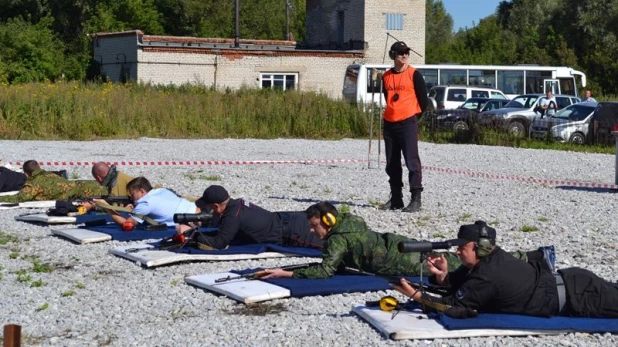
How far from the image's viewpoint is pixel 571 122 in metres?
33.6

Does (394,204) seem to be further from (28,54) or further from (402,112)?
(28,54)

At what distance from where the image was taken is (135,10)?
224 ft

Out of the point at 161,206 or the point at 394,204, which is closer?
the point at 161,206

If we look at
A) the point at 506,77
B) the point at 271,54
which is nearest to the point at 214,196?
the point at 506,77

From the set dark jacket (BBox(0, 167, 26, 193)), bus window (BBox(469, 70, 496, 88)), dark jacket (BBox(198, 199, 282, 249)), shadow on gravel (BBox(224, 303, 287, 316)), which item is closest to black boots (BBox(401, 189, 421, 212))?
dark jacket (BBox(198, 199, 282, 249))

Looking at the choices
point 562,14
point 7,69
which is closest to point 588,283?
point 7,69

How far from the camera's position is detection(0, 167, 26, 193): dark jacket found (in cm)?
1678

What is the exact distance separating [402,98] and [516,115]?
2310cm

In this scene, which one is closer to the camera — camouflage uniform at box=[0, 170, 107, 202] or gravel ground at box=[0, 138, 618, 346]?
gravel ground at box=[0, 138, 618, 346]

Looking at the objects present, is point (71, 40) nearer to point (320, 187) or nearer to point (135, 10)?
point (135, 10)

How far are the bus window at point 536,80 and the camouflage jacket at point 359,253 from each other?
4179 centimetres

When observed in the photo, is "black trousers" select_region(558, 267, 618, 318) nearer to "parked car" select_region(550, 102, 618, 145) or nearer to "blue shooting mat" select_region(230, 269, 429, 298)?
"blue shooting mat" select_region(230, 269, 429, 298)

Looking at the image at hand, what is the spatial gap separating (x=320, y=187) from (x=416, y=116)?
14.9 feet

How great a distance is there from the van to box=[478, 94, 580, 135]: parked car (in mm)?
4226
